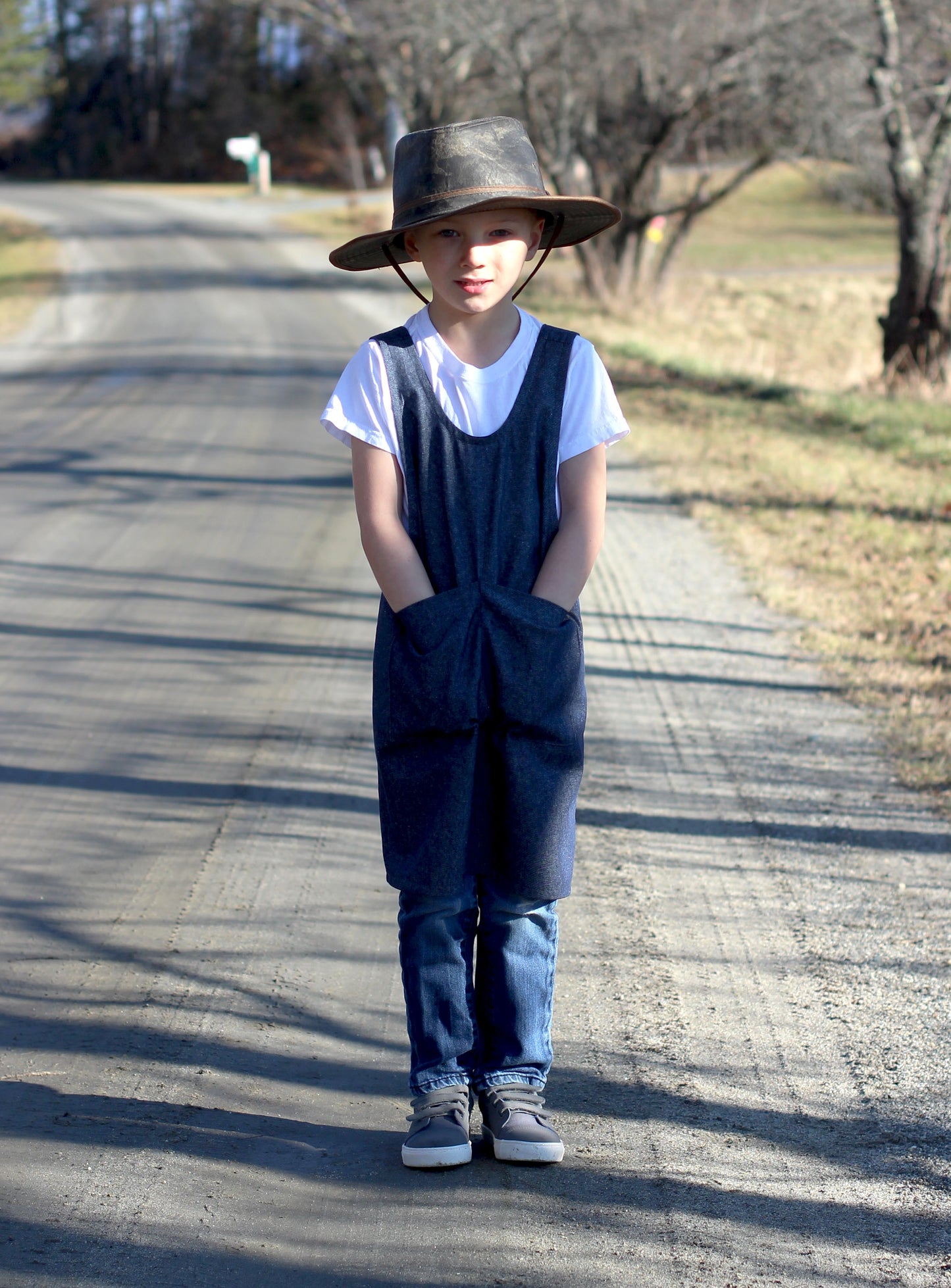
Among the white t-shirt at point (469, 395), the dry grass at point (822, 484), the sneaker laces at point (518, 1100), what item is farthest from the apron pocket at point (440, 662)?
the dry grass at point (822, 484)

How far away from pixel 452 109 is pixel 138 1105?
91.7 feet

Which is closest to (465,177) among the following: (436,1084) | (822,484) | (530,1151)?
(436,1084)

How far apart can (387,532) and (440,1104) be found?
1.13 meters

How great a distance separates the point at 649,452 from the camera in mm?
10594

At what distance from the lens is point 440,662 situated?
246cm

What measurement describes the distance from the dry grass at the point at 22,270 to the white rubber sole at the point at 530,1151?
1749 cm

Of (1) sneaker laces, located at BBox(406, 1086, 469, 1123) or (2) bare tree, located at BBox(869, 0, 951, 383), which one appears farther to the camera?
(2) bare tree, located at BBox(869, 0, 951, 383)

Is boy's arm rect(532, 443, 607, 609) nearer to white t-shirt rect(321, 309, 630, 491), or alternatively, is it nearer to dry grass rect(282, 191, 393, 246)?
white t-shirt rect(321, 309, 630, 491)

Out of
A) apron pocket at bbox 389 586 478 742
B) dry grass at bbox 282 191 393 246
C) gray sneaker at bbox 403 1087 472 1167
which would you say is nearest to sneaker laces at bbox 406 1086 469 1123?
gray sneaker at bbox 403 1087 472 1167

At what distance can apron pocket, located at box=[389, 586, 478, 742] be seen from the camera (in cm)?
246

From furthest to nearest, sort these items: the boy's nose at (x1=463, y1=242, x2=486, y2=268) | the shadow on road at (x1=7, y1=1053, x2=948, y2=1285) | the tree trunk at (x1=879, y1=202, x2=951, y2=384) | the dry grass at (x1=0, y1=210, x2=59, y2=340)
A: the dry grass at (x1=0, y1=210, x2=59, y2=340) → the tree trunk at (x1=879, y1=202, x2=951, y2=384) → the boy's nose at (x1=463, y1=242, x2=486, y2=268) → the shadow on road at (x1=7, y1=1053, x2=948, y2=1285)

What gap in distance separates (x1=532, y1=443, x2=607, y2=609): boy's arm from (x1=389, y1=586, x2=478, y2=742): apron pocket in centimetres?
16

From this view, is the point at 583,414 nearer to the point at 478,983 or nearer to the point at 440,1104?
the point at 478,983

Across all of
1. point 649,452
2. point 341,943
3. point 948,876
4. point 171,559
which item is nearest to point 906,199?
point 649,452
